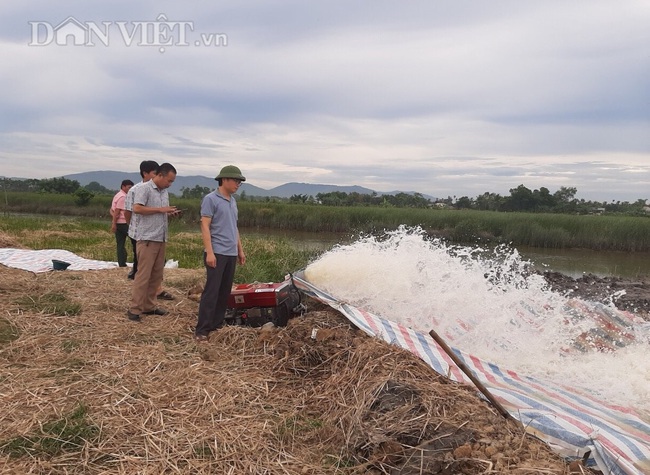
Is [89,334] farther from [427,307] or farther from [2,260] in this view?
[2,260]

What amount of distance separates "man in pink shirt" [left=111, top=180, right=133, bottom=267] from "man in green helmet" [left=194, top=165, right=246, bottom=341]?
361 centimetres

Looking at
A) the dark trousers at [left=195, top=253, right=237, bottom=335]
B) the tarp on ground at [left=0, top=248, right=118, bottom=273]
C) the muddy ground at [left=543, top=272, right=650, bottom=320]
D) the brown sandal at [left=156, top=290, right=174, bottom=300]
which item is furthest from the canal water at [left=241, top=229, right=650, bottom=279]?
the dark trousers at [left=195, top=253, right=237, bottom=335]

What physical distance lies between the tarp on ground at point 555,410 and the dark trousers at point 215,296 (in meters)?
0.89

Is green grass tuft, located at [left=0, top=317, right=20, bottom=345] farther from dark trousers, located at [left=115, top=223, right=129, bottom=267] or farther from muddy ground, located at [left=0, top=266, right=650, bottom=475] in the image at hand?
dark trousers, located at [left=115, top=223, right=129, bottom=267]

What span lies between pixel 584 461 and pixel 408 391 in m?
0.92

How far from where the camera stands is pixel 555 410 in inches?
120

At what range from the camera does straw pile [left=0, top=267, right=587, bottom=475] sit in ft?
8.05

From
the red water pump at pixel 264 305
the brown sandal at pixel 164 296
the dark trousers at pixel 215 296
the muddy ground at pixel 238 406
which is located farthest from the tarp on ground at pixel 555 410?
the brown sandal at pixel 164 296

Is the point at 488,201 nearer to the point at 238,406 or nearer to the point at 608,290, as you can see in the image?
the point at 608,290

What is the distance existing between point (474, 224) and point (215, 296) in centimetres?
1918

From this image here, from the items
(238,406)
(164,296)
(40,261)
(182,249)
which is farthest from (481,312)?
(182,249)

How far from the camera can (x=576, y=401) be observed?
337cm

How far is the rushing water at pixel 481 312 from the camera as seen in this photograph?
432 cm

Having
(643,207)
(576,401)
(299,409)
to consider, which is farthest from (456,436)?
(643,207)
